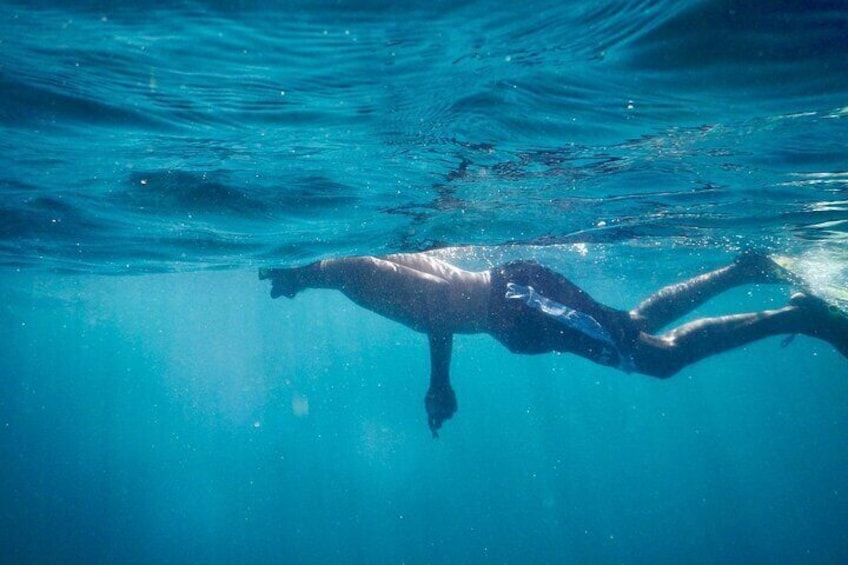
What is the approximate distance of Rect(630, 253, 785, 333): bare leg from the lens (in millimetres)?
8438

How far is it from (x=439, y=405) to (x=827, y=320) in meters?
Result: 5.91

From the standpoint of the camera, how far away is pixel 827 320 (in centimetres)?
740

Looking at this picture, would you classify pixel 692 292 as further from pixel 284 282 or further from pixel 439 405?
pixel 284 282

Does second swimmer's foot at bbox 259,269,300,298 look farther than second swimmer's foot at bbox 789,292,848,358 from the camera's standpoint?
Yes

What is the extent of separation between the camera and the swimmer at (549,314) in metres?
7.43

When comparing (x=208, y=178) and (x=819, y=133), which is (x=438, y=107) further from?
(x=819, y=133)

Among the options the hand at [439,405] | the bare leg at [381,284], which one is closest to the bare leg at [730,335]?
the hand at [439,405]

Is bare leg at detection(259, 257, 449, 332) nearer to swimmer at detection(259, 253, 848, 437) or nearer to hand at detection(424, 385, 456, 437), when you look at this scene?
swimmer at detection(259, 253, 848, 437)

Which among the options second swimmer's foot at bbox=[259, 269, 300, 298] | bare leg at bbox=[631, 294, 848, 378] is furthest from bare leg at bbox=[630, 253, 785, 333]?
second swimmer's foot at bbox=[259, 269, 300, 298]

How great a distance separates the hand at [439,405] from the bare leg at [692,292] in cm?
323

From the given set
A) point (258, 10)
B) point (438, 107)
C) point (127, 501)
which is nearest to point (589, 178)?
point (438, 107)

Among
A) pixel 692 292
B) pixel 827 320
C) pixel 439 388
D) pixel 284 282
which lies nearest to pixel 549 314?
pixel 439 388

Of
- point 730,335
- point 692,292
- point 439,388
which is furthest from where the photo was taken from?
point 692,292

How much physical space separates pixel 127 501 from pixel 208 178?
102 m
